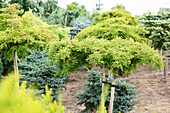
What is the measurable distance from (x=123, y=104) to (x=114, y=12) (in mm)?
5798

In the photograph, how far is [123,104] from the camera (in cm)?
641

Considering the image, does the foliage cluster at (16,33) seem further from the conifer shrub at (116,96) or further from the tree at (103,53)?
the conifer shrub at (116,96)

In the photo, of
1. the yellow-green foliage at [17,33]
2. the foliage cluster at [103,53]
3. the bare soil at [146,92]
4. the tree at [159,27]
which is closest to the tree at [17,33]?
the yellow-green foliage at [17,33]

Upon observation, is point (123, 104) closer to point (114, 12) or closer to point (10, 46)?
point (10, 46)

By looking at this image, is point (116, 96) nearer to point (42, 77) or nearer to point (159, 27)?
point (42, 77)

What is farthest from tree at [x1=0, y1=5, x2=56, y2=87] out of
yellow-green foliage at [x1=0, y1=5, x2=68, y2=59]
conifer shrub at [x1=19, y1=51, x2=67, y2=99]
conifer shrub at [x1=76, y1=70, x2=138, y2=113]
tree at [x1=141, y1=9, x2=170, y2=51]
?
tree at [x1=141, y1=9, x2=170, y2=51]

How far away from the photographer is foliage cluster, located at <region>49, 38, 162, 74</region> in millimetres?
4627

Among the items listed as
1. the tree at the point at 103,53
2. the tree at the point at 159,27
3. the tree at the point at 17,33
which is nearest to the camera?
the tree at the point at 103,53

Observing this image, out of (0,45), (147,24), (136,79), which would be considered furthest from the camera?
(136,79)

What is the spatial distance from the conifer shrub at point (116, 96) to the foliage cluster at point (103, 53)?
1472mm

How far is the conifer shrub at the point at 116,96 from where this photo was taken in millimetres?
6305

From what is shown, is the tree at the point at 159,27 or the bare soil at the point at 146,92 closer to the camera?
the bare soil at the point at 146,92

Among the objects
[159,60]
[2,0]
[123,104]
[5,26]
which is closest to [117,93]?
[123,104]

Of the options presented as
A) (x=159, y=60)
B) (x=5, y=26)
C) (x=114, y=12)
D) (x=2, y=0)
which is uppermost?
(x=2, y=0)
